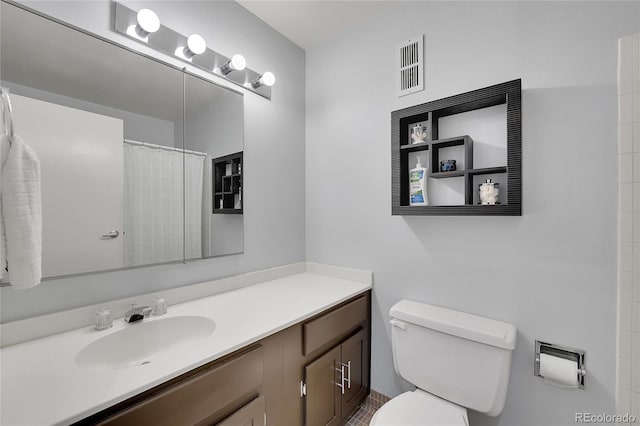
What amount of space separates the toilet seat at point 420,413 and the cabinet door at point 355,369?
0.35 m

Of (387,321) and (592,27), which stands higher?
(592,27)

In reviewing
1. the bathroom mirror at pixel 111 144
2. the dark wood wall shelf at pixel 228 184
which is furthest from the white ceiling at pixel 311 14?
the dark wood wall shelf at pixel 228 184

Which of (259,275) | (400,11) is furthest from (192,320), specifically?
(400,11)

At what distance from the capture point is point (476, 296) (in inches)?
53.2

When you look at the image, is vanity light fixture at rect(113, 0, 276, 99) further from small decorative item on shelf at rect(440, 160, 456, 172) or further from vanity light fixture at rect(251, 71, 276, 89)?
small decorative item on shelf at rect(440, 160, 456, 172)

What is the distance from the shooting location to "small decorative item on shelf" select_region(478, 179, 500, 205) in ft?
4.09

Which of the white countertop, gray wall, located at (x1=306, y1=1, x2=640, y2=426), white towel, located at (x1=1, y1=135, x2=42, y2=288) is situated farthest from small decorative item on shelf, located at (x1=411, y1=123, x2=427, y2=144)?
white towel, located at (x1=1, y1=135, x2=42, y2=288)

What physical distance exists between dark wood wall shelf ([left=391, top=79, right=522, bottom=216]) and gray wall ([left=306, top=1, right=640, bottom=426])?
98 millimetres

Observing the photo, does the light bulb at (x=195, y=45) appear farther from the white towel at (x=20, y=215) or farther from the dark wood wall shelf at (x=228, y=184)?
the white towel at (x=20, y=215)

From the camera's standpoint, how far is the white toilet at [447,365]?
112 cm

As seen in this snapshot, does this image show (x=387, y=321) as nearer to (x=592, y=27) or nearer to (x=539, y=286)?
(x=539, y=286)

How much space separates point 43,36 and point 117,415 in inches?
52.5

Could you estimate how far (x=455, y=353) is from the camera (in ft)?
4.03

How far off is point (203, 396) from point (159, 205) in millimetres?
885
